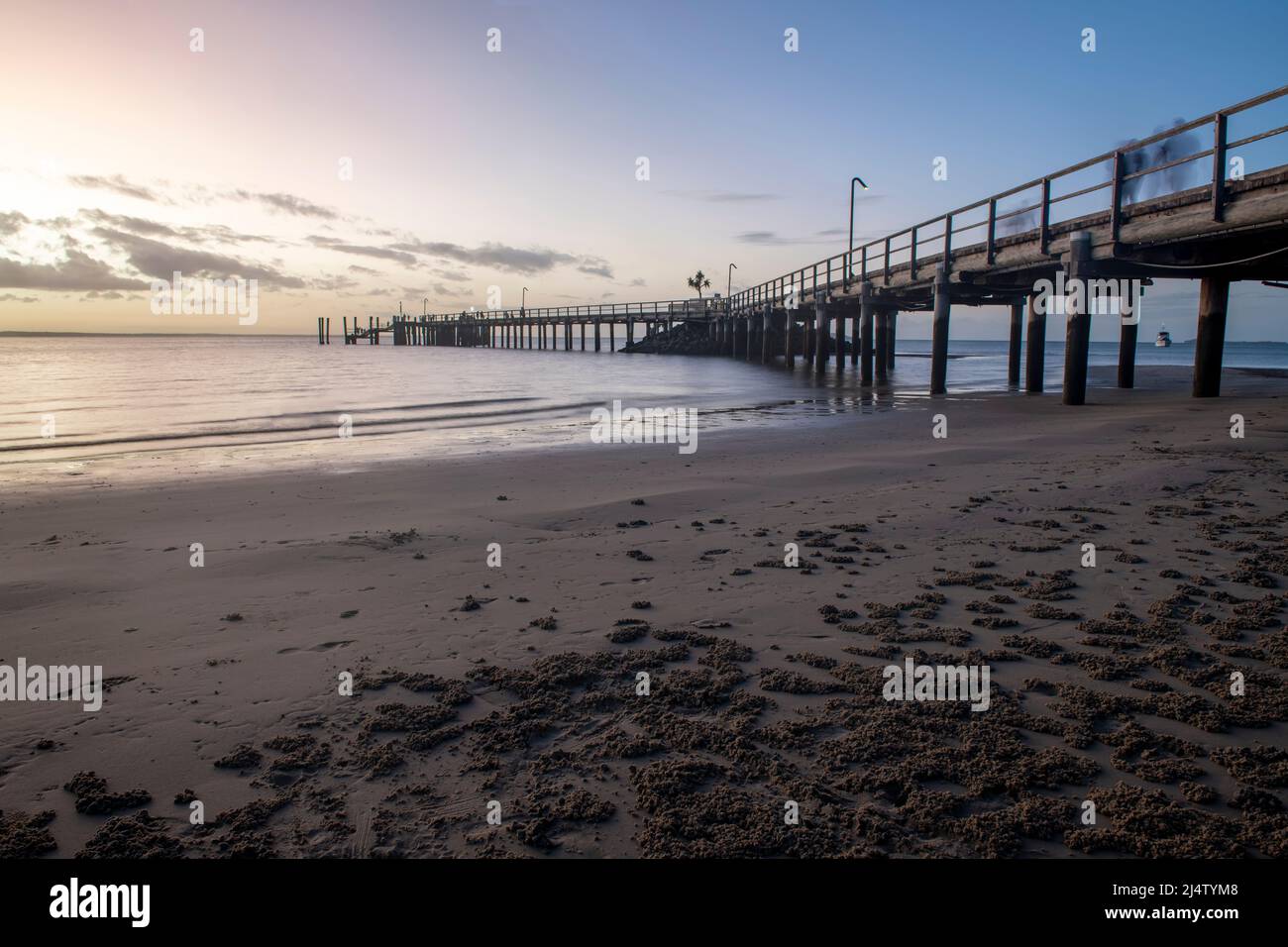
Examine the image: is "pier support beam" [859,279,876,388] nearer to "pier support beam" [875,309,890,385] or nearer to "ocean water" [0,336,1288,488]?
"pier support beam" [875,309,890,385]

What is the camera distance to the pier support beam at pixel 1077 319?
45.6 ft

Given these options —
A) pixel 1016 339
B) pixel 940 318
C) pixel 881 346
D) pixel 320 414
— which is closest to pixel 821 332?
pixel 881 346

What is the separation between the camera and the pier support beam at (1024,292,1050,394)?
19156mm

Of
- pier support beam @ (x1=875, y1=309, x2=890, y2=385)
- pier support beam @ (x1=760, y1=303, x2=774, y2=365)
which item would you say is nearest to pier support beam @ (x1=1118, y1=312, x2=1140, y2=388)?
pier support beam @ (x1=875, y1=309, x2=890, y2=385)

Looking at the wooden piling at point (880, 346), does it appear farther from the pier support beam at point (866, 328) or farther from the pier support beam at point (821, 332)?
the pier support beam at point (821, 332)

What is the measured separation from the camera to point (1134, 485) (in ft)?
25.2

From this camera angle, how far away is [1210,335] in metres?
14.7

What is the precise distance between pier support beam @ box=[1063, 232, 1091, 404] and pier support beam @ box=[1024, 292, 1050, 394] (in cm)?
306

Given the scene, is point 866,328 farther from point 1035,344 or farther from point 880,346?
point 1035,344

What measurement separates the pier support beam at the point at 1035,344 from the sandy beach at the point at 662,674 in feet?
40.0

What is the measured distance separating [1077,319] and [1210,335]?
2.40m

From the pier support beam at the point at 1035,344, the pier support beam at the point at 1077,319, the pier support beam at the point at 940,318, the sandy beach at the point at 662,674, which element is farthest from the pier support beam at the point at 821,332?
the sandy beach at the point at 662,674
